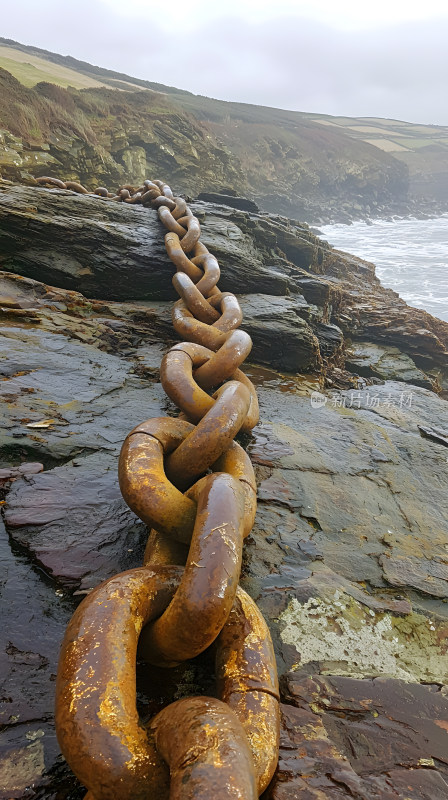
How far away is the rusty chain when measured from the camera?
1.83 feet

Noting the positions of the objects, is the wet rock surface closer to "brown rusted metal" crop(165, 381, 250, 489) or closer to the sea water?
"brown rusted metal" crop(165, 381, 250, 489)

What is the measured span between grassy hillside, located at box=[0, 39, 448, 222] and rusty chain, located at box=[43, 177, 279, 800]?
8.47m

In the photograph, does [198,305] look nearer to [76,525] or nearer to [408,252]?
[76,525]

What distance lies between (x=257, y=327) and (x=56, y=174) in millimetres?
10037

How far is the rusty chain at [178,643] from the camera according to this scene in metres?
0.56

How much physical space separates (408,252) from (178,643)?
860 inches

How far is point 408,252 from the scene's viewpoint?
19656mm

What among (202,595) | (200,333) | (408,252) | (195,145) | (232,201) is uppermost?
(195,145)

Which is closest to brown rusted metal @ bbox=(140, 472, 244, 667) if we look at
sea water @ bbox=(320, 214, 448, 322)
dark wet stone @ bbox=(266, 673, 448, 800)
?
dark wet stone @ bbox=(266, 673, 448, 800)

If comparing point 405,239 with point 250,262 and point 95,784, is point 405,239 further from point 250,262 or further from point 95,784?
point 95,784

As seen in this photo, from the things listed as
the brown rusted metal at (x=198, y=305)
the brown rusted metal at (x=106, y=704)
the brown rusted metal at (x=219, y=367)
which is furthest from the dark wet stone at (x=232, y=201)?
the brown rusted metal at (x=106, y=704)

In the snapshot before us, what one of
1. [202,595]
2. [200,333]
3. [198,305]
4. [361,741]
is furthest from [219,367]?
[361,741]

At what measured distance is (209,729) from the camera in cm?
58

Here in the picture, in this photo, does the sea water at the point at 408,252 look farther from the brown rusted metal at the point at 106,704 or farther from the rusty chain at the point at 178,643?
the brown rusted metal at the point at 106,704
